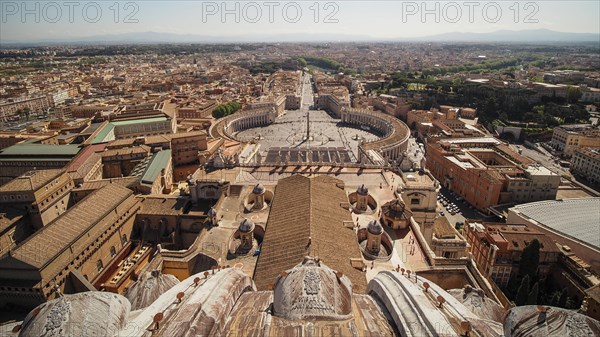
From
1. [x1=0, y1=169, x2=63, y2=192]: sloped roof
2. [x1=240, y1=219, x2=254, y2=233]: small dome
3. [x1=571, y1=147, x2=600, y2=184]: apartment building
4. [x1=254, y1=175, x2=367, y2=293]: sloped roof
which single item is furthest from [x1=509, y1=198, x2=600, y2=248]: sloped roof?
[x1=0, y1=169, x2=63, y2=192]: sloped roof

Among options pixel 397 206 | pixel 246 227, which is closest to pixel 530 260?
pixel 397 206

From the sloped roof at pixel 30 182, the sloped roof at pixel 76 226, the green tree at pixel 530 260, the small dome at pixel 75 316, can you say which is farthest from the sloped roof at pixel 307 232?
the sloped roof at pixel 30 182

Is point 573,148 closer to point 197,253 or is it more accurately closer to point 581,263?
point 581,263

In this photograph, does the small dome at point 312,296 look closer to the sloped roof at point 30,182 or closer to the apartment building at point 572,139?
the sloped roof at point 30,182

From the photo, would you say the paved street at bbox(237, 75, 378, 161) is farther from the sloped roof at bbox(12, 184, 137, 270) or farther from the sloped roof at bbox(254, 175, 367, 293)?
the sloped roof at bbox(254, 175, 367, 293)

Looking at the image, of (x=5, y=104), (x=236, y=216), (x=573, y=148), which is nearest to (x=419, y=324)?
(x=236, y=216)

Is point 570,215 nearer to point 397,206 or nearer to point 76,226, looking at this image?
point 397,206
